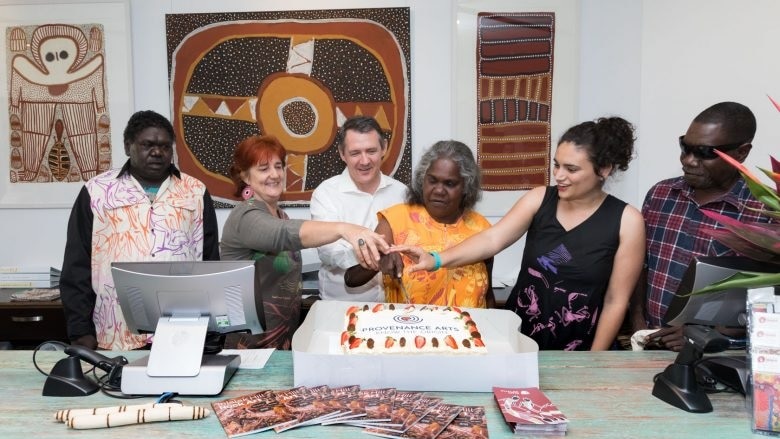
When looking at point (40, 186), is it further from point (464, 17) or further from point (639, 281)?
point (639, 281)

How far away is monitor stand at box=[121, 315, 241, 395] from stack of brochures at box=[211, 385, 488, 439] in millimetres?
104

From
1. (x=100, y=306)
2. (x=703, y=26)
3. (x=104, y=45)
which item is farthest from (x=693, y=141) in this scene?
(x=104, y=45)

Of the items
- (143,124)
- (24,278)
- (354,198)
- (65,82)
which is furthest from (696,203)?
(24,278)

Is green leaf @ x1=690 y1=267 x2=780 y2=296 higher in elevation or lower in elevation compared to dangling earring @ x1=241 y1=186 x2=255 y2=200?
lower

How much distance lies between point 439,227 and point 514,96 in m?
1.50

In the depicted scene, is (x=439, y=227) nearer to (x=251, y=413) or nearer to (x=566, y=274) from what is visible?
(x=566, y=274)

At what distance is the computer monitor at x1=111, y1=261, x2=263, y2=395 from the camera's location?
1735 mm

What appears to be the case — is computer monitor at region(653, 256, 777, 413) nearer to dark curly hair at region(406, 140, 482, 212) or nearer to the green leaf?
the green leaf

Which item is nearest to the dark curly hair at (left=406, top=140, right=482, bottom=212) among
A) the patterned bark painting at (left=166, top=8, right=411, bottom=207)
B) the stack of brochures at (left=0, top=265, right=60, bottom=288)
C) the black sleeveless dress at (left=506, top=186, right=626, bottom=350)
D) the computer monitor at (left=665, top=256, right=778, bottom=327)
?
the black sleeveless dress at (left=506, top=186, right=626, bottom=350)

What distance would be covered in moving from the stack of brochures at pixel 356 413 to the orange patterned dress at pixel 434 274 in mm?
763

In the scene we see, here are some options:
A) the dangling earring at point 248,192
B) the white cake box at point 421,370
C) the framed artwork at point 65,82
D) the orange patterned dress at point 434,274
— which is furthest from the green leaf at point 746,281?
the framed artwork at point 65,82

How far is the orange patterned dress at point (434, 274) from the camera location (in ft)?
7.94

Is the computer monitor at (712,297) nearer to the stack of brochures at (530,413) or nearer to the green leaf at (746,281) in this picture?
the green leaf at (746,281)

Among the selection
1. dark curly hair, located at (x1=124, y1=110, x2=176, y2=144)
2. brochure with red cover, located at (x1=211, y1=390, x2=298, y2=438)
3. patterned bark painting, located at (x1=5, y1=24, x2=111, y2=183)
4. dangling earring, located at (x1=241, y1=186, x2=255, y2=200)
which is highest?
patterned bark painting, located at (x1=5, y1=24, x2=111, y2=183)
